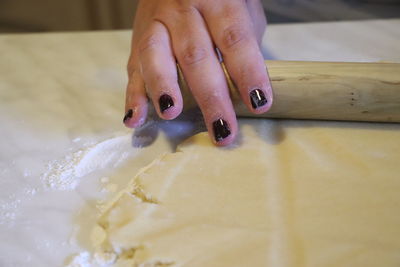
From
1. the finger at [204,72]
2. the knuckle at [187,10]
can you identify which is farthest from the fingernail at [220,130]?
the knuckle at [187,10]

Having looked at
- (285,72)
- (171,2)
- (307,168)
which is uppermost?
(171,2)

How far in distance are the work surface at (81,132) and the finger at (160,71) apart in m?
0.15

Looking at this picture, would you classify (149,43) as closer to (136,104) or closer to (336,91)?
(136,104)

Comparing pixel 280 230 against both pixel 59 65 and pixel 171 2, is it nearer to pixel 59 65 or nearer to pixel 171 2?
pixel 171 2

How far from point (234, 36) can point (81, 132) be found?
51cm

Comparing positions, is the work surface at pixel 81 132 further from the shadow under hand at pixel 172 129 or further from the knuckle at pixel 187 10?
the knuckle at pixel 187 10

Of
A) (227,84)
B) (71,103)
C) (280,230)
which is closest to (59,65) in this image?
(71,103)

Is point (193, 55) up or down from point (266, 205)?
up

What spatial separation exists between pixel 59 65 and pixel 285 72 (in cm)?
90

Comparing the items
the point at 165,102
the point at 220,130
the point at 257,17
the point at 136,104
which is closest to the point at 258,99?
the point at 220,130

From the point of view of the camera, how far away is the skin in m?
0.96

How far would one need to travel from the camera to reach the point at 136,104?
108 centimetres

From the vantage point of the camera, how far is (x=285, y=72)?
3.33 feet

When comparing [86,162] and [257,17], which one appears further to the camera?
[257,17]
